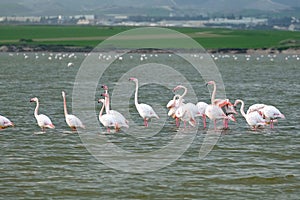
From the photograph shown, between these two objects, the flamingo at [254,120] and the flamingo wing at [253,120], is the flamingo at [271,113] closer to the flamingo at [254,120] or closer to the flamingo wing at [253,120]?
the flamingo at [254,120]

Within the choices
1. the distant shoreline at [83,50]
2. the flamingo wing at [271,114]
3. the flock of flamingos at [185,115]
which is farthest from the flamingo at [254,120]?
the distant shoreline at [83,50]

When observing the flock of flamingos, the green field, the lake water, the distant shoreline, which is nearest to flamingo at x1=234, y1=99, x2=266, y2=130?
the flock of flamingos

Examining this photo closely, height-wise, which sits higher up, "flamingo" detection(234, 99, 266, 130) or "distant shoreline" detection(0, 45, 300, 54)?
"distant shoreline" detection(0, 45, 300, 54)

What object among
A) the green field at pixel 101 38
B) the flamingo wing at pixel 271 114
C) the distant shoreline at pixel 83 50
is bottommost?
the flamingo wing at pixel 271 114

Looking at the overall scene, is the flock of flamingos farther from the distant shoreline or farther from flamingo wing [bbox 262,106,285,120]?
the distant shoreline

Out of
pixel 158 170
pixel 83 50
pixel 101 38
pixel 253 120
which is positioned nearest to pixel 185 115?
pixel 253 120

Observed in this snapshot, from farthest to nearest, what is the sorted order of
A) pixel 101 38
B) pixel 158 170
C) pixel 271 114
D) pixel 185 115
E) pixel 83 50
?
pixel 101 38, pixel 83 50, pixel 271 114, pixel 185 115, pixel 158 170

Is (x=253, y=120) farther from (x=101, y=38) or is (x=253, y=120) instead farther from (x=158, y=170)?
(x=101, y=38)

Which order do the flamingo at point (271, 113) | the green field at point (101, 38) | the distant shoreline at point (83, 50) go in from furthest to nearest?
the green field at point (101, 38)
the distant shoreline at point (83, 50)
the flamingo at point (271, 113)

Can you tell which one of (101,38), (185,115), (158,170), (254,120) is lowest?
(158,170)

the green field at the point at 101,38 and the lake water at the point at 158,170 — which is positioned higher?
the green field at the point at 101,38

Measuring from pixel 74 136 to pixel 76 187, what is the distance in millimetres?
6633

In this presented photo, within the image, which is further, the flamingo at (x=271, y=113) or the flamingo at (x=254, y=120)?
the flamingo at (x=271, y=113)

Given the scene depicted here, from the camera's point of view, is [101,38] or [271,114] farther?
[101,38]
